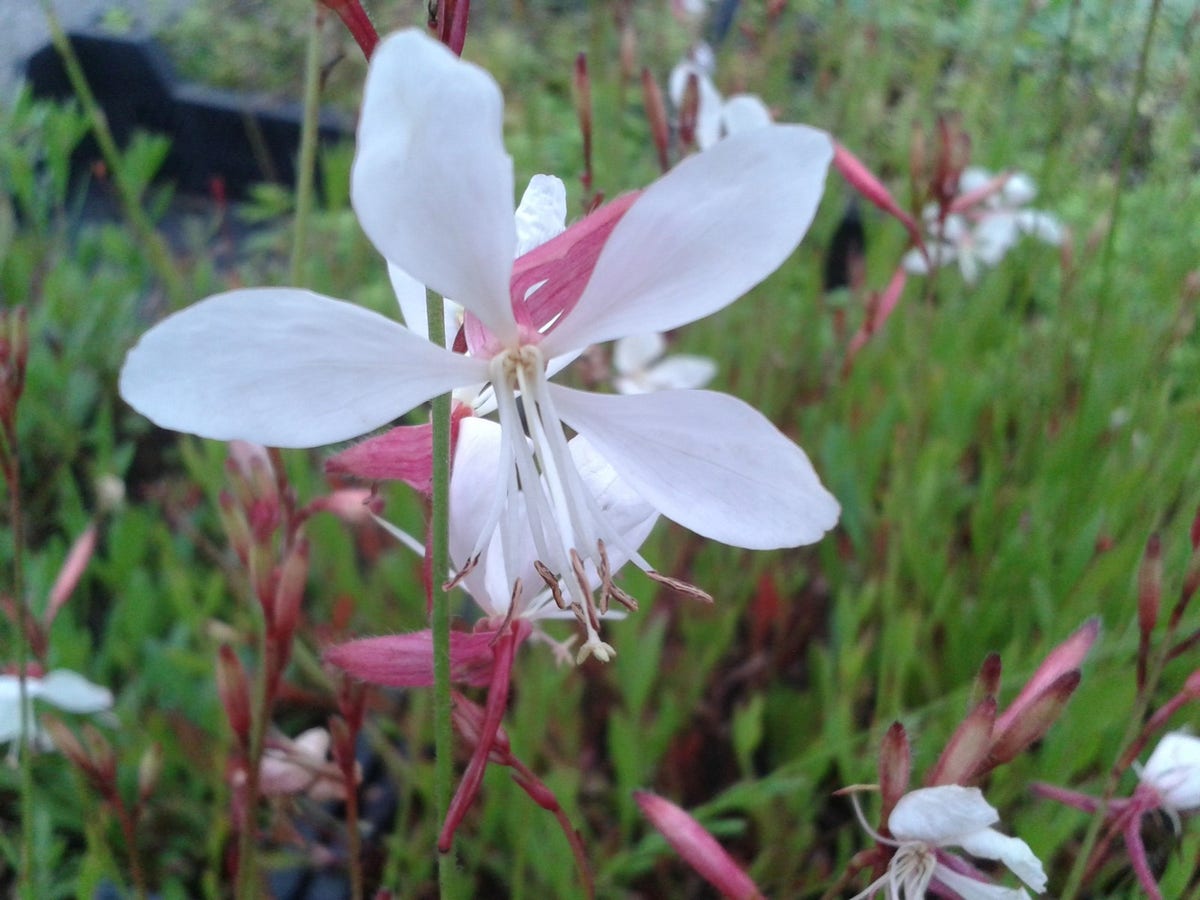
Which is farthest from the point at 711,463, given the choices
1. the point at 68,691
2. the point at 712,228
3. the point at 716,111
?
the point at 716,111

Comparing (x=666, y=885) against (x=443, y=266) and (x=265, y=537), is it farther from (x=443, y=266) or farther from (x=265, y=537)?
(x=443, y=266)

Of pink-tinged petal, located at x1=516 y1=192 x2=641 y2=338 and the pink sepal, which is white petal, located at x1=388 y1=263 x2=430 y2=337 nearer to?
pink-tinged petal, located at x1=516 y1=192 x2=641 y2=338

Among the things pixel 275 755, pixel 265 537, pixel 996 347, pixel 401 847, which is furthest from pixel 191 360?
pixel 996 347

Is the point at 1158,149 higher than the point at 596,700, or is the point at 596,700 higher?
the point at 1158,149

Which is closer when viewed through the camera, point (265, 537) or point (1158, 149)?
point (265, 537)

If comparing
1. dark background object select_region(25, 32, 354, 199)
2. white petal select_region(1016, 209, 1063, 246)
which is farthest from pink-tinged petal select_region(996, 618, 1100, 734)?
dark background object select_region(25, 32, 354, 199)

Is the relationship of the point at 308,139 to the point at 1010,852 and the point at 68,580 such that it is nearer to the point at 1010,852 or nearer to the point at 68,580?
the point at 68,580

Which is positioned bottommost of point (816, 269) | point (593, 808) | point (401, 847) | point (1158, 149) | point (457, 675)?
point (593, 808)
